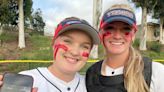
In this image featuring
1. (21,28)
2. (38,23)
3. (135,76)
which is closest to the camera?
(135,76)

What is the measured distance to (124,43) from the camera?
253 centimetres

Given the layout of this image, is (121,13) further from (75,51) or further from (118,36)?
(75,51)

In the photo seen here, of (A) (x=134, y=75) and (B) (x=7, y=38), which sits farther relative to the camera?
(B) (x=7, y=38)

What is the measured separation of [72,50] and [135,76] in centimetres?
49

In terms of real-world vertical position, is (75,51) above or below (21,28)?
below

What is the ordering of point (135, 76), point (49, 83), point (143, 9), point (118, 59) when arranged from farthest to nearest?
point (143, 9), point (118, 59), point (135, 76), point (49, 83)

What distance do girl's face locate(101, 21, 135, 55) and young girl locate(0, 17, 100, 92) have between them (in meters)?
0.19

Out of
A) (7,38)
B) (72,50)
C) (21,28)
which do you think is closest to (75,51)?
(72,50)

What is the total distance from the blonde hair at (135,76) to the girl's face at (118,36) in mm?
108

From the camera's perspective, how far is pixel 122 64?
2588 millimetres

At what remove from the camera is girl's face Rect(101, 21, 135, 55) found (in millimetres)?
2498

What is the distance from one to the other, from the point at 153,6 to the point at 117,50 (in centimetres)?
2739

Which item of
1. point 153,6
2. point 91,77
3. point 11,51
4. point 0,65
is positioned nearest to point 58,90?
point 91,77

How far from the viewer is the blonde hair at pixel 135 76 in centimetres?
237
